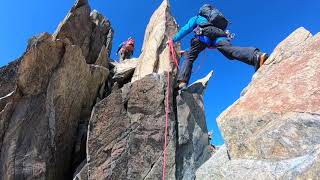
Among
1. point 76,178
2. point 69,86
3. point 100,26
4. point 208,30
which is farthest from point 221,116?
point 100,26

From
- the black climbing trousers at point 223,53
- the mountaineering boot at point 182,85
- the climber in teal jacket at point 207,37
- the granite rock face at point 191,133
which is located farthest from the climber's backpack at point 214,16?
the granite rock face at point 191,133

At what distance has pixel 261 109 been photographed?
9922 mm

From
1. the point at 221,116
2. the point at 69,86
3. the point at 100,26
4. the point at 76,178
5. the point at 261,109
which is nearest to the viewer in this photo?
the point at 261,109

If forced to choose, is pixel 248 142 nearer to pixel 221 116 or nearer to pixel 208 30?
pixel 221 116

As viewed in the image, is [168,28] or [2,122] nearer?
[2,122]

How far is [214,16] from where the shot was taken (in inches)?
561

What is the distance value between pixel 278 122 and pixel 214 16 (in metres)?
6.32

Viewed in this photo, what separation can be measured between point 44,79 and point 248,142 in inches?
401

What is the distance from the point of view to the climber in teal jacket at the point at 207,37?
13.3 meters

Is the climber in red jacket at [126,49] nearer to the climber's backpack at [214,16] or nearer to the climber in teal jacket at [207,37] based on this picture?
the climber in teal jacket at [207,37]

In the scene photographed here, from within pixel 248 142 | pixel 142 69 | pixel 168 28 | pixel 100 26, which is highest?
pixel 100 26

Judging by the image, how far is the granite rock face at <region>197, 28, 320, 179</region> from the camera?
8.58m

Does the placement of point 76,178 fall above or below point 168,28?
below

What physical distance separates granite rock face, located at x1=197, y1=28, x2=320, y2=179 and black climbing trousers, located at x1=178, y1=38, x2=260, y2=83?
0.78 metres
